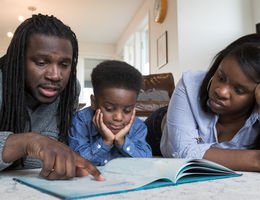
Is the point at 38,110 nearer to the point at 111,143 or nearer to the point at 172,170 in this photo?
the point at 111,143

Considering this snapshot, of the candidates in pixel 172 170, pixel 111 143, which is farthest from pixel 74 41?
pixel 172 170

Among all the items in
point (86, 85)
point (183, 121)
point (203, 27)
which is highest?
point (203, 27)

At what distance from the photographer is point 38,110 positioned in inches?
43.4

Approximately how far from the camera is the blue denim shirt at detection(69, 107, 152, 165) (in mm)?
1210

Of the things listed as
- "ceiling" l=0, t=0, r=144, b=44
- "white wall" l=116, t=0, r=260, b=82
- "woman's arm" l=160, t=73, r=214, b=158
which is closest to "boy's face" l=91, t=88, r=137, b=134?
"woman's arm" l=160, t=73, r=214, b=158

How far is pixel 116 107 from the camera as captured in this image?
122 cm

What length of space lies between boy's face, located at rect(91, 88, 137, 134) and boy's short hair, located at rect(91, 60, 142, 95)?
30mm

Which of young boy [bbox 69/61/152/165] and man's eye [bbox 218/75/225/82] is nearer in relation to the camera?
man's eye [bbox 218/75/225/82]

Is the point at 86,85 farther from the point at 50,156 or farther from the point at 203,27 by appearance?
the point at 50,156

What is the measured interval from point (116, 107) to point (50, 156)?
0.59 m

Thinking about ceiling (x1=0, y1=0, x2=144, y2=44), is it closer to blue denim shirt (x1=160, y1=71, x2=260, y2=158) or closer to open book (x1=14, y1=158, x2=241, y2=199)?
blue denim shirt (x1=160, y1=71, x2=260, y2=158)

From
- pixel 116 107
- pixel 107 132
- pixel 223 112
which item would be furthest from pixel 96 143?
pixel 223 112

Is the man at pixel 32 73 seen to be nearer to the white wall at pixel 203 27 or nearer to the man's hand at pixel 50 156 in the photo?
the man's hand at pixel 50 156

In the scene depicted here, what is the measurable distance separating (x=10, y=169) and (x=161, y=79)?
167 cm
